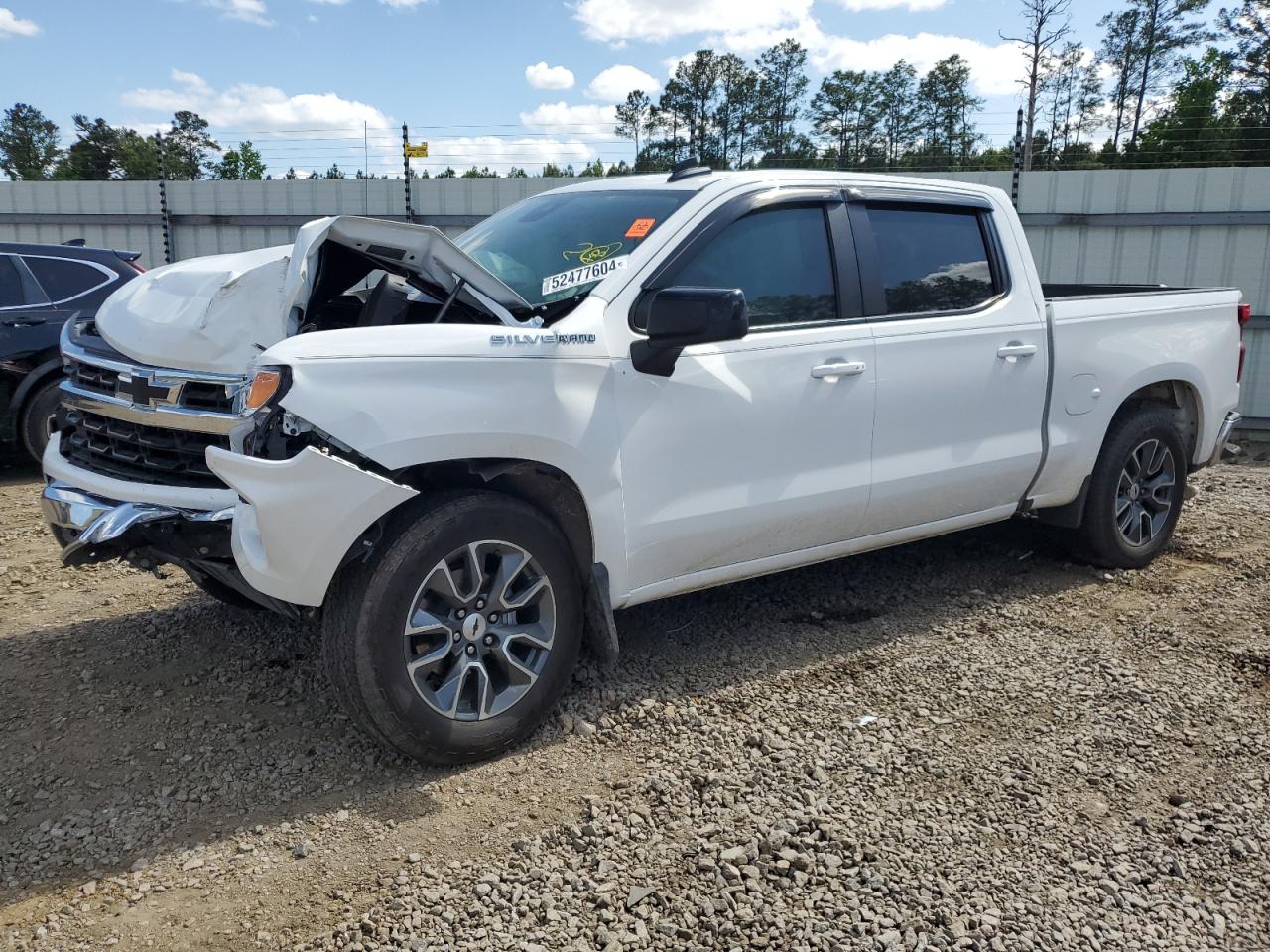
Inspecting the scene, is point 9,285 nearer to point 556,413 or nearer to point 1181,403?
point 556,413

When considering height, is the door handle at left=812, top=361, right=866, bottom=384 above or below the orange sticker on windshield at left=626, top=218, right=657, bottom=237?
below

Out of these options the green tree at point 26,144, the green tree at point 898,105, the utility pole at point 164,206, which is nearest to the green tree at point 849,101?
the green tree at point 898,105

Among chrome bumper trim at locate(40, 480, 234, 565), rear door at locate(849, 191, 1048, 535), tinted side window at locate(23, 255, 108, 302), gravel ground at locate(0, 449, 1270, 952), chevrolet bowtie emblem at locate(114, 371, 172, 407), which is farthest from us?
tinted side window at locate(23, 255, 108, 302)

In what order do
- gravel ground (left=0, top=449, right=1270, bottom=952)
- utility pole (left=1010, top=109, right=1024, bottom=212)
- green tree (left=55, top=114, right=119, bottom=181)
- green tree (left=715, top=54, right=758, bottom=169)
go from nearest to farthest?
gravel ground (left=0, top=449, right=1270, bottom=952) → utility pole (left=1010, top=109, right=1024, bottom=212) → green tree (left=715, top=54, right=758, bottom=169) → green tree (left=55, top=114, right=119, bottom=181)

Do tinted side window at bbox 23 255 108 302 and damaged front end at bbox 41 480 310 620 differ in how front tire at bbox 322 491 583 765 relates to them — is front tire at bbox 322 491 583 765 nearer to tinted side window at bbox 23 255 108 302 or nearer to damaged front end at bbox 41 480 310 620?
damaged front end at bbox 41 480 310 620

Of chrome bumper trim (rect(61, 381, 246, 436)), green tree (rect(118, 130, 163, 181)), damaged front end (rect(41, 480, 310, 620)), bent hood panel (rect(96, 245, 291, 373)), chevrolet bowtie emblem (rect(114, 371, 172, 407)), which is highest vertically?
green tree (rect(118, 130, 163, 181))

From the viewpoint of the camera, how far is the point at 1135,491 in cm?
538

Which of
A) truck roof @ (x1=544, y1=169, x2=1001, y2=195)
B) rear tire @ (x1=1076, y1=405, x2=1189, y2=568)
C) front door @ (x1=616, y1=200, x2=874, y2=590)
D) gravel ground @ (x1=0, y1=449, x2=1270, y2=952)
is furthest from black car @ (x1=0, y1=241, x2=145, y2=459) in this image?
rear tire @ (x1=1076, y1=405, x2=1189, y2=568)

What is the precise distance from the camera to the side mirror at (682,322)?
3312 millimetres

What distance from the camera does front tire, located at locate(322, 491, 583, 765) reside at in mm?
3102

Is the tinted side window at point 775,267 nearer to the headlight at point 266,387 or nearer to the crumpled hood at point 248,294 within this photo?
the crumpled hood at point 248,294

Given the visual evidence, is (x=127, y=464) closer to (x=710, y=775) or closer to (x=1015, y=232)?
(x=710, y=775)

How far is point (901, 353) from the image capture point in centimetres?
422

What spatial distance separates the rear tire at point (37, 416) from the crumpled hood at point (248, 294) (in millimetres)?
3677
